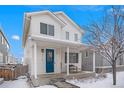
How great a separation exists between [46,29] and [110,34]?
3.11 m

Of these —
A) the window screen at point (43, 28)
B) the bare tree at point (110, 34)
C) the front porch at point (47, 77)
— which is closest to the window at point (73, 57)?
the front porch at point (47, 77)

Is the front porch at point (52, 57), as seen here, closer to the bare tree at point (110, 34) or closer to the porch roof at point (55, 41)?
the porch roof at point (55, 41)

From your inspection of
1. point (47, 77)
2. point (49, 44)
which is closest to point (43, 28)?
point (49, 44)

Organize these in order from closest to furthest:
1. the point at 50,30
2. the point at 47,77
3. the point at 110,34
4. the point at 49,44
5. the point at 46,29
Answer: the point at 110,34 < the point at 47,77 < the point at 49,44 < the point at 46,29 < the point at 50,30

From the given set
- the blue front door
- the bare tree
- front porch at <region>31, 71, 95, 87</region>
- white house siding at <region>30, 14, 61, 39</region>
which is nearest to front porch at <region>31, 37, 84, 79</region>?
the blue front door

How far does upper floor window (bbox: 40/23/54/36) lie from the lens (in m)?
8.06

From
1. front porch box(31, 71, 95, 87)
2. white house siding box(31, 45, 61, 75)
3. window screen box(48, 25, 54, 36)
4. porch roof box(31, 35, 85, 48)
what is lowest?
front porch box(31, 71, 95, 87)

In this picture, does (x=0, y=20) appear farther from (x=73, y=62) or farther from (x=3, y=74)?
(x=73, y=62)

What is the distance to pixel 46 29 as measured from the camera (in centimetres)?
823

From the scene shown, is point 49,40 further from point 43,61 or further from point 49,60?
point 49,60

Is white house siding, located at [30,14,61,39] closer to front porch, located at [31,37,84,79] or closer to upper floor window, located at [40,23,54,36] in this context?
upper floor window, located at [40,23,54,36]

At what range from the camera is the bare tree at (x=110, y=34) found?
6.14 meters

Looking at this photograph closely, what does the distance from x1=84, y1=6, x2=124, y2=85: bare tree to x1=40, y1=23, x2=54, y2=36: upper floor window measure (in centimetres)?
211
